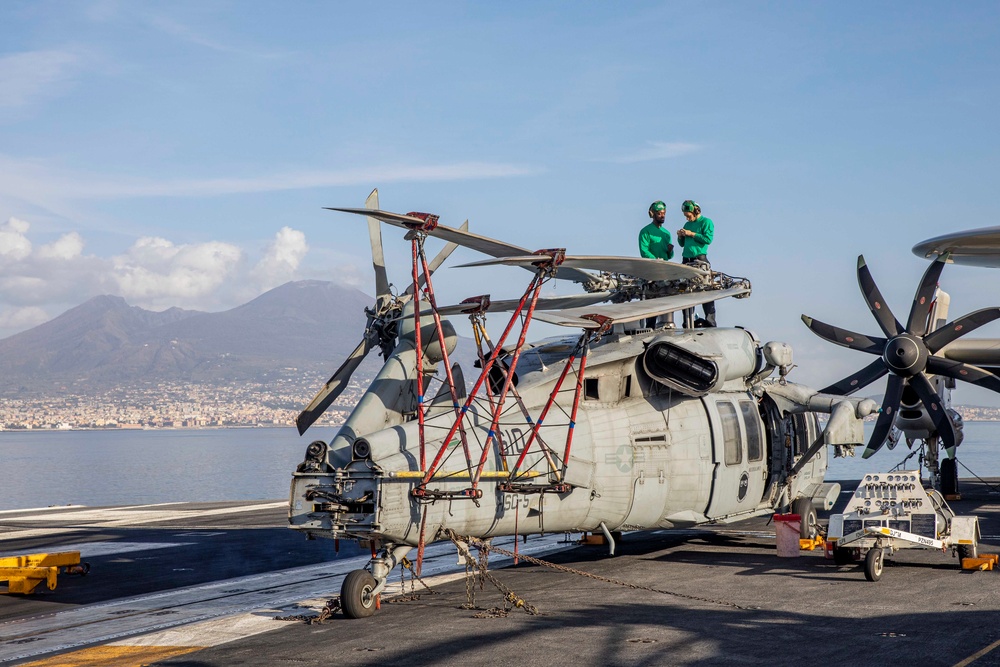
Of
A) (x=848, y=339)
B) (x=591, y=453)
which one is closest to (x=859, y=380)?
(x=848, y=339)

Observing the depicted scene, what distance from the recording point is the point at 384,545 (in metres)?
14.4

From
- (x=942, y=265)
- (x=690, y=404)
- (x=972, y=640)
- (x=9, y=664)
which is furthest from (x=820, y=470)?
(x=9, y=664)

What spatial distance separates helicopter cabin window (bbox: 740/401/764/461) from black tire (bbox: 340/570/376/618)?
29.0 feet

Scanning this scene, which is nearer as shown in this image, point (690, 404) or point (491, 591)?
point (491, 591)

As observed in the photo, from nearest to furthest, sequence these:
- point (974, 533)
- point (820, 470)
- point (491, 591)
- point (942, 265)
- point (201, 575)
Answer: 1. point (491, 591)
2. point (974, 533)
3. point (201, 575)
4. point (820, 470)
5. point (942, 265)

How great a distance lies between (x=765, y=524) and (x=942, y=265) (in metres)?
8.77

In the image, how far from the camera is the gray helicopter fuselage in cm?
1419

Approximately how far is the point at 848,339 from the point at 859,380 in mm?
1228

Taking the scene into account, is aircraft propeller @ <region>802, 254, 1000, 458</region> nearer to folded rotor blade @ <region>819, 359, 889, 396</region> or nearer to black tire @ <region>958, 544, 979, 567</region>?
folded rotor blade @ <region>819, 359, 889, 396</region>

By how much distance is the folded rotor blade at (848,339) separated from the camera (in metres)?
28.2

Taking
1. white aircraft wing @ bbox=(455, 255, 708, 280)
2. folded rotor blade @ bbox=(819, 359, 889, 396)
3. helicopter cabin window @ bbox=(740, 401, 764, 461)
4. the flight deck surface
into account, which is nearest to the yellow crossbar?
the flight deck surface

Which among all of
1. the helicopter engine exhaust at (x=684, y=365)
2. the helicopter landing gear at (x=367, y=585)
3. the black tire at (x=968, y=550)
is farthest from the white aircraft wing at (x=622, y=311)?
the black tire at (x=968, y=550)

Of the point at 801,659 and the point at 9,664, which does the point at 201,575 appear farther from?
the point at 801,659

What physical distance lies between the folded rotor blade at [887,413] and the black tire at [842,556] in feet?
28.9
